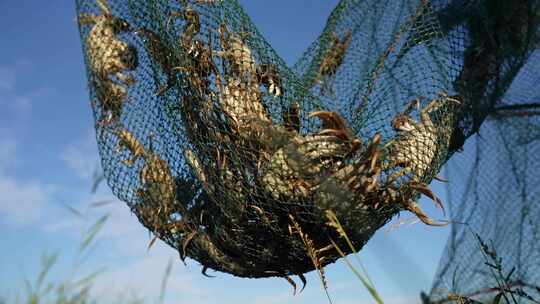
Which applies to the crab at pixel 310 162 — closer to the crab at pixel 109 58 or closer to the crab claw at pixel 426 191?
the crab claw at pixel 426 191

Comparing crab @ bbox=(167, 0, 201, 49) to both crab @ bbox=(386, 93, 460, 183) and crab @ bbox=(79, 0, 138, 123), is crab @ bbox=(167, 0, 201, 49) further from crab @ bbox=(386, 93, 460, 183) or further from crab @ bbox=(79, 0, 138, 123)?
crab @ bbox=(386, 93, 460, 183)

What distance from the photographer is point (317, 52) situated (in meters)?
2.79

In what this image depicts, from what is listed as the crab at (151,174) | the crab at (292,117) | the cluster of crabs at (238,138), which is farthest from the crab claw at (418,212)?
the crab at (151,174)

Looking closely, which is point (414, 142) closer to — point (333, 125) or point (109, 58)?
point (333, 125)

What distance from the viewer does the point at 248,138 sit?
6.42 ft

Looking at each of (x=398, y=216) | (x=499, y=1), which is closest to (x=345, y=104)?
(x=398, y=216)

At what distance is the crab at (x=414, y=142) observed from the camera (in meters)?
2.05

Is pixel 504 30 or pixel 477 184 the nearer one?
pixel 504 30

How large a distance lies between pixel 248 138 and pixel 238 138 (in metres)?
0.04

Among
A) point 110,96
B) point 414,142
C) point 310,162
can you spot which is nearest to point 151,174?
point 110,96

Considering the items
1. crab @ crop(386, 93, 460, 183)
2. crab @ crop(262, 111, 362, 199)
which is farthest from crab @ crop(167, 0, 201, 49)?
crab @ crop(386, 93, 460, 183)

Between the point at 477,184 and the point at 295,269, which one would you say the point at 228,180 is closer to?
the point at 295,269

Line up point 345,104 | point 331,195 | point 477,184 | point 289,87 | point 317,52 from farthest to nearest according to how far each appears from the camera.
Answer: point 477,184, point 317,52, point 345,104, point 289,87, point 331,195

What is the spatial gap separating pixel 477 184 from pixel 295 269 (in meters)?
1.83
